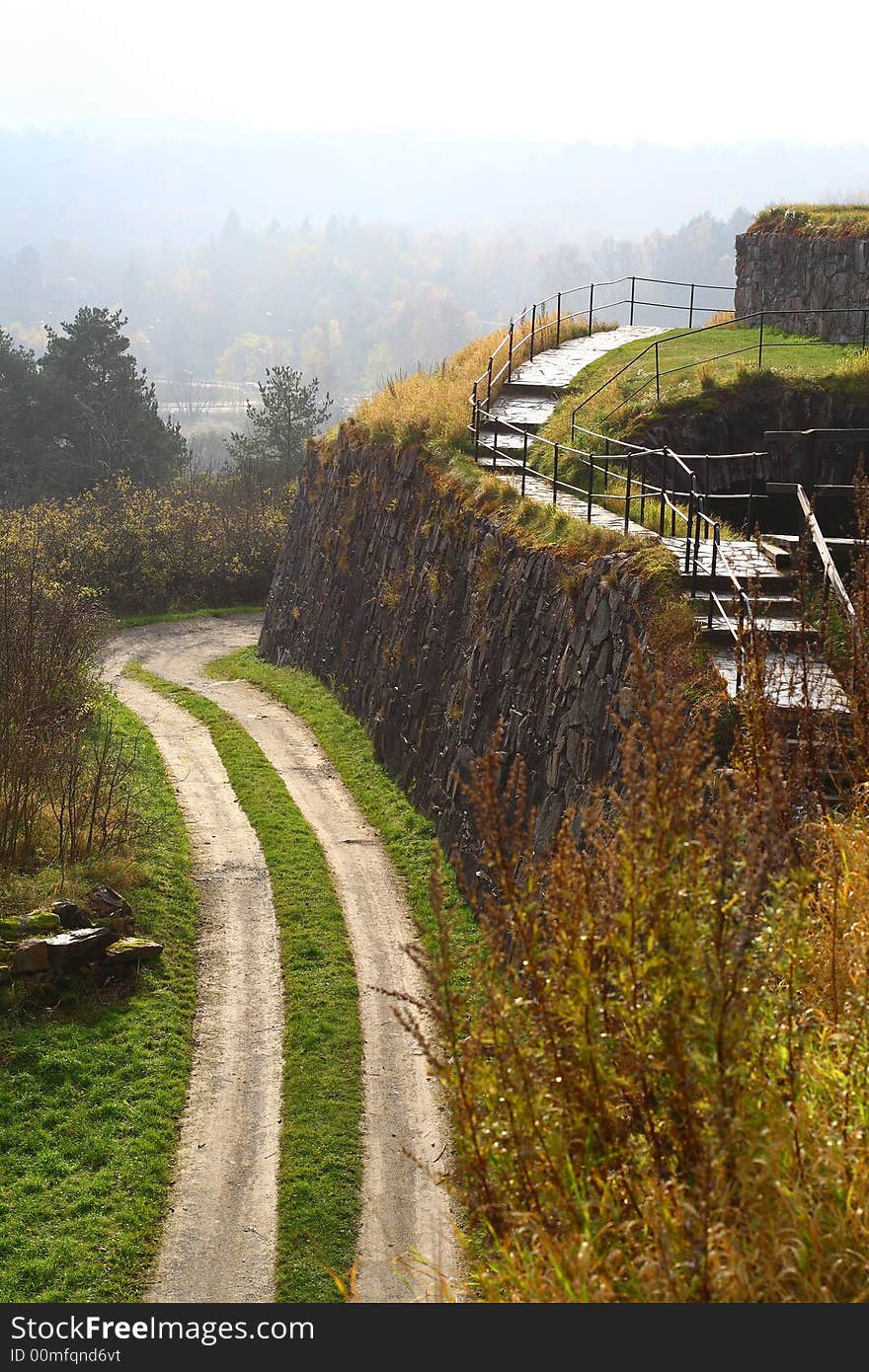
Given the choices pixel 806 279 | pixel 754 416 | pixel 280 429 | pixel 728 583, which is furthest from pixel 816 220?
pixel 280 429

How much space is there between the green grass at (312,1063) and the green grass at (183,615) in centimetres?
1772

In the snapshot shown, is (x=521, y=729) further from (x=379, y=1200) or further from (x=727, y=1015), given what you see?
(x=727, y=1015)

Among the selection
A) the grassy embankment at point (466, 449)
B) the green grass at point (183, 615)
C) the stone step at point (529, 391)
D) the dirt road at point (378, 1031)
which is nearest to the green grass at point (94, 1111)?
the dirt road at point (378, 1031)

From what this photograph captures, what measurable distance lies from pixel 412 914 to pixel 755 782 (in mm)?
10144

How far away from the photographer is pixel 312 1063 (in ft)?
43.4

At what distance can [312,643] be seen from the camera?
93.2ft

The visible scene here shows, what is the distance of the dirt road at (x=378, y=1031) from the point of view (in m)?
10.3

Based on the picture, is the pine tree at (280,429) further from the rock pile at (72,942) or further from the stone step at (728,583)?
the stone step at (728,583)

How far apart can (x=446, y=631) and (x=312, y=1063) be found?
8.34 m

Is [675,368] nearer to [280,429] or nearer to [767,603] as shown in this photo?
[767,603]

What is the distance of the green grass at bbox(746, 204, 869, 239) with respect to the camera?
2566cm

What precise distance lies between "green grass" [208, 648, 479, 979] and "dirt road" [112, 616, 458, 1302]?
0.74 ft

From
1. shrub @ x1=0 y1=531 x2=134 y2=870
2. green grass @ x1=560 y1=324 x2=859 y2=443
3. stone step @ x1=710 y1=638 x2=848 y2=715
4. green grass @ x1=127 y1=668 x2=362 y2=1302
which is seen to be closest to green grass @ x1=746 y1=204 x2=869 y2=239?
green grass @ x1=560 y1=324 x2=859 y2=443
